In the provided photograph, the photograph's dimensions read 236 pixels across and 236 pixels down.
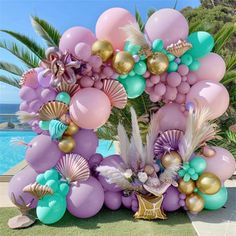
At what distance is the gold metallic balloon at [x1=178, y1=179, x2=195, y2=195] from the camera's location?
150 inches

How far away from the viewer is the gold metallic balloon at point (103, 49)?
12.3 ft

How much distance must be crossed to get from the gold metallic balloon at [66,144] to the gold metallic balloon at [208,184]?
1628 millimetres

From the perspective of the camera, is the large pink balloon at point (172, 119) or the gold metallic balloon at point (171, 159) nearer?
the gold metallic balloon at point (171, 159)

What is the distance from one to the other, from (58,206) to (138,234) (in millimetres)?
→ 956

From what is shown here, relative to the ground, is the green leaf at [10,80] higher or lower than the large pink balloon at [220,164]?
higher

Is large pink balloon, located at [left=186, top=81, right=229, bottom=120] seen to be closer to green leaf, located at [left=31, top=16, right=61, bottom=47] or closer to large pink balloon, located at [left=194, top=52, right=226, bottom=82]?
large pink balloon, located at [left=194, top=52, right=226, bottom=82]

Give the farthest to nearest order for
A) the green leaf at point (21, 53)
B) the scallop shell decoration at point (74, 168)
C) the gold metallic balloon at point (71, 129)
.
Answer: the green leaf at point (21, 53)
the gold metallic balloon at point (71, 129)
the scallop shell decoration at point (74, 168)

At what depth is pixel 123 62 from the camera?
3699 millimetres

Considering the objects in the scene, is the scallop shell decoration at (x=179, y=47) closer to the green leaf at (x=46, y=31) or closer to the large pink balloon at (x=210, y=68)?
the large pink balloon at (x=210, y=68)

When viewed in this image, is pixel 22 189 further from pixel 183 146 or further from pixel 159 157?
pixel 183 146

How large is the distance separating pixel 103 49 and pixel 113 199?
6.22ft

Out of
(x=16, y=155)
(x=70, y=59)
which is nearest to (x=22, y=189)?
(x=70, y=59)

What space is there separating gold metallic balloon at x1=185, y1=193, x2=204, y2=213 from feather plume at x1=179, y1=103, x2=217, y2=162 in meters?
0.47

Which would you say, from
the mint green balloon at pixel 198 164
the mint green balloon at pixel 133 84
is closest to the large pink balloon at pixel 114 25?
the mint green balloon at pixel 133 84
